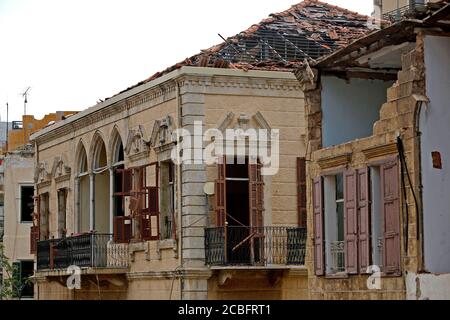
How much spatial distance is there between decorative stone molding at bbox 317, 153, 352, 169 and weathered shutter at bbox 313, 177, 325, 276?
0.31 m

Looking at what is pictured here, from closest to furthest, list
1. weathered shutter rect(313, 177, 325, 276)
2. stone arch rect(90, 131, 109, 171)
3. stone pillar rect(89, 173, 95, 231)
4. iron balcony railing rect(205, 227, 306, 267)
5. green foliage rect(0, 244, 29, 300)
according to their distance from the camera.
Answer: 1. weathered shutter rect(313, 177, 325, 276)
2. iron balcony railing rect(205, 227, 306, 267)
3. stone arch rect(90, 131, 109, 171)
4. stone pillar rect(89, 173, 95, 231)
5. green foliage rect(0, 244, 29, 300)

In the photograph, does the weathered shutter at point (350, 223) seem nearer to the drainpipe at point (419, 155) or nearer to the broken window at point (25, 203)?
the drainpipe at point (419, 155)

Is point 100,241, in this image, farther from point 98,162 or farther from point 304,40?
point 304,40

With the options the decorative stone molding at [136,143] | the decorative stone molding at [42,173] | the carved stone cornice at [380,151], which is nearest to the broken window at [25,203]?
the decorative stone molding at [42,173]

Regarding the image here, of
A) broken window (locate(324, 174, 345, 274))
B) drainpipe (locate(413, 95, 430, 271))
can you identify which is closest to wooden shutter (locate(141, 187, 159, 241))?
broken window (locate(324, 174, 345, 274))

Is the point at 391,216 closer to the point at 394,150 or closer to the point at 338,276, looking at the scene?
the point at 394,150

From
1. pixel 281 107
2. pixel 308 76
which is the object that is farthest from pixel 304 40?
pixel 308 76

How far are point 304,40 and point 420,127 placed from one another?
11291mm

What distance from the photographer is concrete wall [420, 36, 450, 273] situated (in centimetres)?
2073

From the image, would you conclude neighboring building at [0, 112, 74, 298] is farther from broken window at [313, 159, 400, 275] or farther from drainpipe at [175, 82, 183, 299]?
broken window at [313, 159, 400, 275]

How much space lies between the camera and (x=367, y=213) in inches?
874

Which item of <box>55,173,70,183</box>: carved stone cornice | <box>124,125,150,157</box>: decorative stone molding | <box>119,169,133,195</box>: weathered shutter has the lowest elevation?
<box>119,169,133,195</box>: weathered shutter

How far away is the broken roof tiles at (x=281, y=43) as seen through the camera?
100 feet
